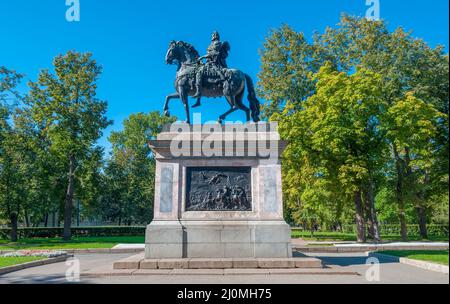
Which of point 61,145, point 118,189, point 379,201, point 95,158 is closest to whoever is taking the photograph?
point 61,145

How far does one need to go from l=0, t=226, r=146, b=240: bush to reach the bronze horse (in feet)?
119

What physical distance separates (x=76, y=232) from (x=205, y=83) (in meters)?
39.5

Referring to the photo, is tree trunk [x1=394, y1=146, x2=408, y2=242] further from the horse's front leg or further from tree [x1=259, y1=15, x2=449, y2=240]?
the horse's front leg

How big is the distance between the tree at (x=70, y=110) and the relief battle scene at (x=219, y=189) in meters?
25.3

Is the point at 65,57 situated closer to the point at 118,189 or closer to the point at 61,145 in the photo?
the point at 61,145

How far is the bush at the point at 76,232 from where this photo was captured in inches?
1677

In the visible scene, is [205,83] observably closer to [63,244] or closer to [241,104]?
[241,104]

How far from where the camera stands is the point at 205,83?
14.7 metres

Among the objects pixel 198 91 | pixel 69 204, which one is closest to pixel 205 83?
pixel 198 91

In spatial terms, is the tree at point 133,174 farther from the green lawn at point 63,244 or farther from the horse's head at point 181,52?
the horse's head at point 181,52

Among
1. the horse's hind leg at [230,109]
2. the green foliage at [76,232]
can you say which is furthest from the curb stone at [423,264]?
the green foliage at [76,232]

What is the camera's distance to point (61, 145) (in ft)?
113

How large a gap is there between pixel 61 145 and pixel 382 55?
1233 inches

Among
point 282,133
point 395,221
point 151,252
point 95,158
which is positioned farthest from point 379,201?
point 151,252
